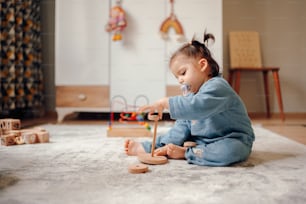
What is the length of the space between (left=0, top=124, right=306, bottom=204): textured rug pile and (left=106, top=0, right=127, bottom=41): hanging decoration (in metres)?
1.08

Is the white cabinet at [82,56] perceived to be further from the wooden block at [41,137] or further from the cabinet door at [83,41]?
the wooden block at [41,137]

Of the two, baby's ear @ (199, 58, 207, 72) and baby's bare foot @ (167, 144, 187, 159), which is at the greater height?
baby's ear @ (199, 58, 207, 72)

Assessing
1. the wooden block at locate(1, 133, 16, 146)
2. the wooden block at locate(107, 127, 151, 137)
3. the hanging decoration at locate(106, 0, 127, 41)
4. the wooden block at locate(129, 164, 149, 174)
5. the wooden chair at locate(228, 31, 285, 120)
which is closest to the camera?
the wooden block at locate(129, 164, 149, 174)

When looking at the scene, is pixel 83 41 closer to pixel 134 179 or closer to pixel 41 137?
pixel 41 137

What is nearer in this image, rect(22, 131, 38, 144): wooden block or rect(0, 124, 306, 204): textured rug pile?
rect(0, 124, 306, 204): textured rug pile

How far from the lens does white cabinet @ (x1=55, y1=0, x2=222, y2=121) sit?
6.79ft

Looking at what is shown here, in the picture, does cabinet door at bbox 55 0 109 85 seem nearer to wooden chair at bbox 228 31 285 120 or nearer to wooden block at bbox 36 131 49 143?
wooden block at bbox 36 131 49 143

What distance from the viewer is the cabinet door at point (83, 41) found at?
2.09 m

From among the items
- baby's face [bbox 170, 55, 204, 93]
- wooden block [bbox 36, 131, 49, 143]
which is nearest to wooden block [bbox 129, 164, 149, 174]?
baby's face [bbox 170, 55, 204, 93]

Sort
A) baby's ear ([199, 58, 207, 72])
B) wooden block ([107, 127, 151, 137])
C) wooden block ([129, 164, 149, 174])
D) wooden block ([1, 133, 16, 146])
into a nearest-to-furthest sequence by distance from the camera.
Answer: wooden block ([129, 164, 149, 174]) < baby's ear ([199, 58, 207, 72]) < wooden block ([1, 133, 16, 146]) < wooden block ([107, 127, 151, 137])

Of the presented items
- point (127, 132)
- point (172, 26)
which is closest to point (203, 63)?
point (127, 132)

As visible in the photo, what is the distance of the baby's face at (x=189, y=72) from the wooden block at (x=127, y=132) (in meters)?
0.54

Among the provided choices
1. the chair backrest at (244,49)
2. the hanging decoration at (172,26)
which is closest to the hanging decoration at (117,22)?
the hanging decoration at (172,26)

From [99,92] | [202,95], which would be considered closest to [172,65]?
[202,95]
